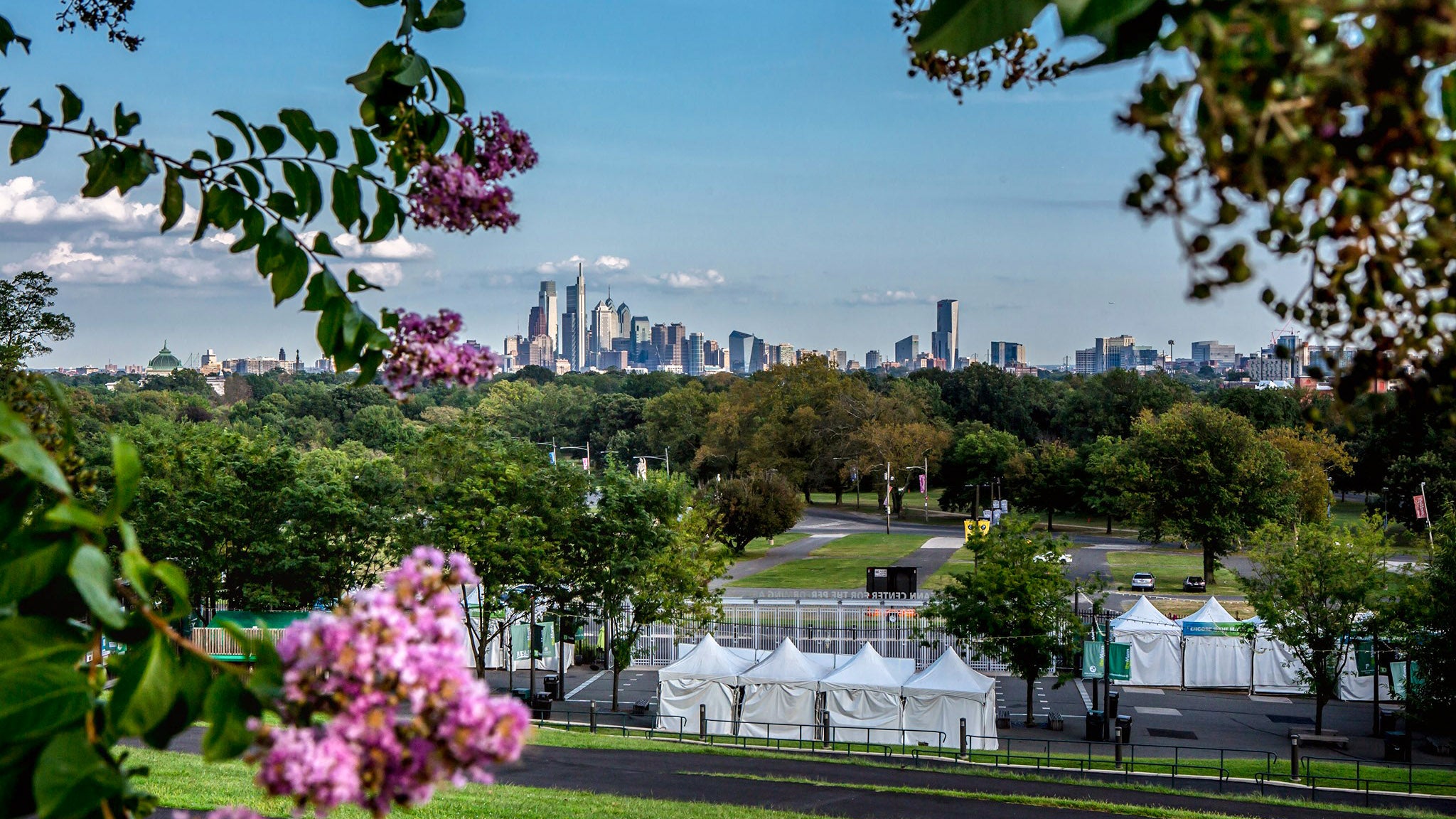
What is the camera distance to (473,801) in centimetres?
1412

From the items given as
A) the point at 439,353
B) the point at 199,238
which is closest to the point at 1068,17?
the point at 439,353

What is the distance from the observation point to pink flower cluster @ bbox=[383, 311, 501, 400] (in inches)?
123

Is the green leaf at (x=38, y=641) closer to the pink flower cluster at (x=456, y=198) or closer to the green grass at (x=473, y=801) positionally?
the pink flower cluster at (x=456, y=198)

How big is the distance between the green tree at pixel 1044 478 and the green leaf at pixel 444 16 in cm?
7054

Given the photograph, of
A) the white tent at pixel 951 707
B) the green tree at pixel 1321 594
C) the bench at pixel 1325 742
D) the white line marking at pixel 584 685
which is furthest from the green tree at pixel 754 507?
the bench at pixel 1325 742

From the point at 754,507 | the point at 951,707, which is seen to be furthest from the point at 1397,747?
the point at 754,507

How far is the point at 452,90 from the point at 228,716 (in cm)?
231

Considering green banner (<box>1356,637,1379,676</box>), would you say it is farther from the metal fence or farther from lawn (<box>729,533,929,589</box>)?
lawn (<box>729,533,929,589</box>)

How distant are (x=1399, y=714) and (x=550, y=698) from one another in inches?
847

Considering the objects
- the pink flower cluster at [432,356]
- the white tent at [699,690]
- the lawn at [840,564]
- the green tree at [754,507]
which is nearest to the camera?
the pink flower cluster at [432,356]

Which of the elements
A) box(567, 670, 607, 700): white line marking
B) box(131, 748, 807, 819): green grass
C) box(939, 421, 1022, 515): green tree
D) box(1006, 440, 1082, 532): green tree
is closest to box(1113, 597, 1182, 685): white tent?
box(567, 670, 607, 700): white line marking

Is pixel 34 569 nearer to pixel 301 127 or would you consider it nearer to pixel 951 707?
pixel 301 127

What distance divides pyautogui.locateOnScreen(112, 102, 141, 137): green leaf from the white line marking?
1220 inches

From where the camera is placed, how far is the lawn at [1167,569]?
5084cm
